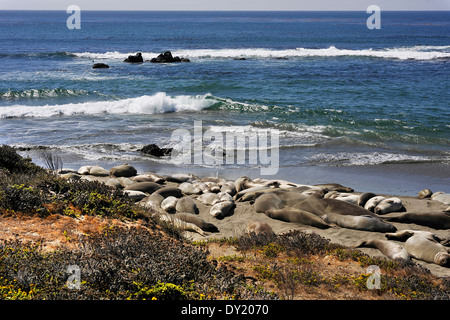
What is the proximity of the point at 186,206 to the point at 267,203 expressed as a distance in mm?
1818

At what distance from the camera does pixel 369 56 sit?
45.1m

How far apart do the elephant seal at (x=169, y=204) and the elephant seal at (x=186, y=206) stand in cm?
9

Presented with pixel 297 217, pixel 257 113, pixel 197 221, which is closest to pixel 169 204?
pixel 197 221

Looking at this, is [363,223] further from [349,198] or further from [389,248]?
[349,198]

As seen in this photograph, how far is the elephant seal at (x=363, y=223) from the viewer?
836 centimetres

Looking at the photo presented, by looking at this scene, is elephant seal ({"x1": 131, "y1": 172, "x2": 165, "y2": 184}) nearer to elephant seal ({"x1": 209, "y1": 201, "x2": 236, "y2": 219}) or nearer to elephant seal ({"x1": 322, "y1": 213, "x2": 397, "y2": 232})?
elephant seal ({"x1": 209, "y1": 201, "x2": 236, "y2": 219})

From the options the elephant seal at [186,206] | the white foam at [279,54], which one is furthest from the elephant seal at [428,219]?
the white foam at [279,54]

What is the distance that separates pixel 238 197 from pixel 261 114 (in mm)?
11578

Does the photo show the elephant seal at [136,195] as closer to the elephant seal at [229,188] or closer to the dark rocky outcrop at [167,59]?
the elephant seal at [229,188]

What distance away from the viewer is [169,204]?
9375mm

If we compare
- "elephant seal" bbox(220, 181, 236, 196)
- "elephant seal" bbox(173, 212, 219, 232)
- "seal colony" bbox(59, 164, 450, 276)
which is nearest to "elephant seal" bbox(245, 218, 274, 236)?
"seal colony" bbox(59, 164, 450, 276)

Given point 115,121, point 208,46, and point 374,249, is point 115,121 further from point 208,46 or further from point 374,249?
point 208,46
